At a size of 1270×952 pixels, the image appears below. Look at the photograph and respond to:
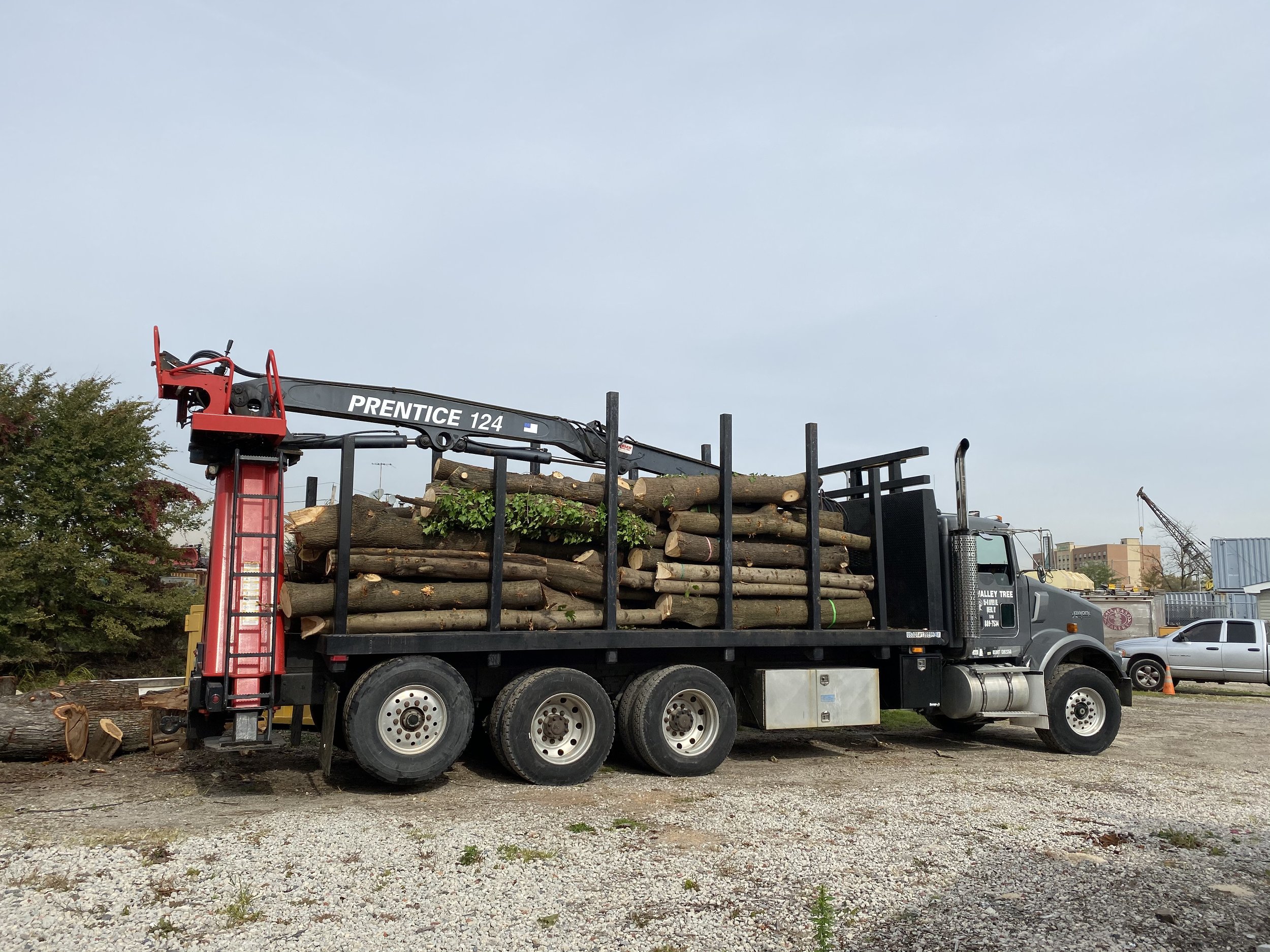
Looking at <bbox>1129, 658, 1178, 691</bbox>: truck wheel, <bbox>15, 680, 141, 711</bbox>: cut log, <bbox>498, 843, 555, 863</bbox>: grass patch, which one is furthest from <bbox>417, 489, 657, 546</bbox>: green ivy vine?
<bbox>1129, 658, 1178, 691</bbox>: truck wheel

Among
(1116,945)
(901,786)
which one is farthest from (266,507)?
(1116,945)

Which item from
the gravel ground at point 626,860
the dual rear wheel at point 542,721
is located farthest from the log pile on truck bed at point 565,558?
the gravel ground at point 626,860

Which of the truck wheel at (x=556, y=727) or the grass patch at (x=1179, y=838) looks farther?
the truck wheel at (x=556, y=727)

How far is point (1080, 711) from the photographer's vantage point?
1166cm

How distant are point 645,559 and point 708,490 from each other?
1.08 meters

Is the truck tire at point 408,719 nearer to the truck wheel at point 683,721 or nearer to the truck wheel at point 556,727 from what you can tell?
the truck wheel at point 556,727

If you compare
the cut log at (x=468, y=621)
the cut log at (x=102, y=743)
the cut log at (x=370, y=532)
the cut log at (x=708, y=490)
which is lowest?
the cut log at (x=102, y=743)

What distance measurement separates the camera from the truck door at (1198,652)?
66.5 feet

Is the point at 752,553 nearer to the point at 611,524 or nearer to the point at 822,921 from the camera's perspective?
the point at 611,524

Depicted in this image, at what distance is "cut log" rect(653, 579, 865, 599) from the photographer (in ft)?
32.0

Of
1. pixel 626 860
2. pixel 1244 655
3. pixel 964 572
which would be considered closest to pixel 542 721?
pixel 626 860

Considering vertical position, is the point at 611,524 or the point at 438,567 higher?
the point at 611,524

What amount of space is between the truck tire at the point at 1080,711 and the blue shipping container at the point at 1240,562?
3349 centimetres

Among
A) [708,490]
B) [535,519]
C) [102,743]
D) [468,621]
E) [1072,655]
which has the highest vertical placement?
[708,490]
